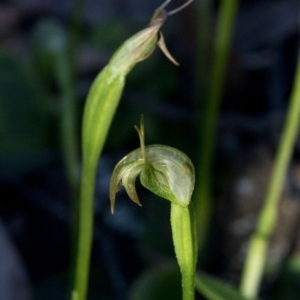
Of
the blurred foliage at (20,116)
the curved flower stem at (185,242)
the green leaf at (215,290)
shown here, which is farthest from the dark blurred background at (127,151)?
the curved flower stem at (185,242)

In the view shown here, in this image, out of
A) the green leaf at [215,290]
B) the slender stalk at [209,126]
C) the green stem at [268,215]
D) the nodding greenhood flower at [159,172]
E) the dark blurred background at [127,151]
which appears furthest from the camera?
the dark blurred background at [127,151]

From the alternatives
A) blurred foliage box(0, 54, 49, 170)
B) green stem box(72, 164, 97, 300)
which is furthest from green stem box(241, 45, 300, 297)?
blurred foliage box(0, 54, 49, 170)

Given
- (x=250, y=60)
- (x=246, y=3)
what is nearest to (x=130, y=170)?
(x=250, y=60)

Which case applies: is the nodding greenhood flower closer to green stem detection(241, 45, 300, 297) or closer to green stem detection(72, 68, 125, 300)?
green stem detection(72, 68, 125, 300)

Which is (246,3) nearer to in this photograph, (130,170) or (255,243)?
(255,243)

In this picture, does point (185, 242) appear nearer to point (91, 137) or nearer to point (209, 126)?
point (91, 137)

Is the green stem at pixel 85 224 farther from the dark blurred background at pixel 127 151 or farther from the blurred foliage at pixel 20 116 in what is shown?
the blurred foliage at pixel 20 116

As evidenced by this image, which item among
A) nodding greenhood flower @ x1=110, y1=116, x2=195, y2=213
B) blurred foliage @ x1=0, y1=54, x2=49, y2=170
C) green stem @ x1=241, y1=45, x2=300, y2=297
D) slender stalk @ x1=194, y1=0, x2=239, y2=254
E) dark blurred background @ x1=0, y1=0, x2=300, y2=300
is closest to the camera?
nodding greenhood flower @ x1=110, y1=116, x2=195, y2=213
